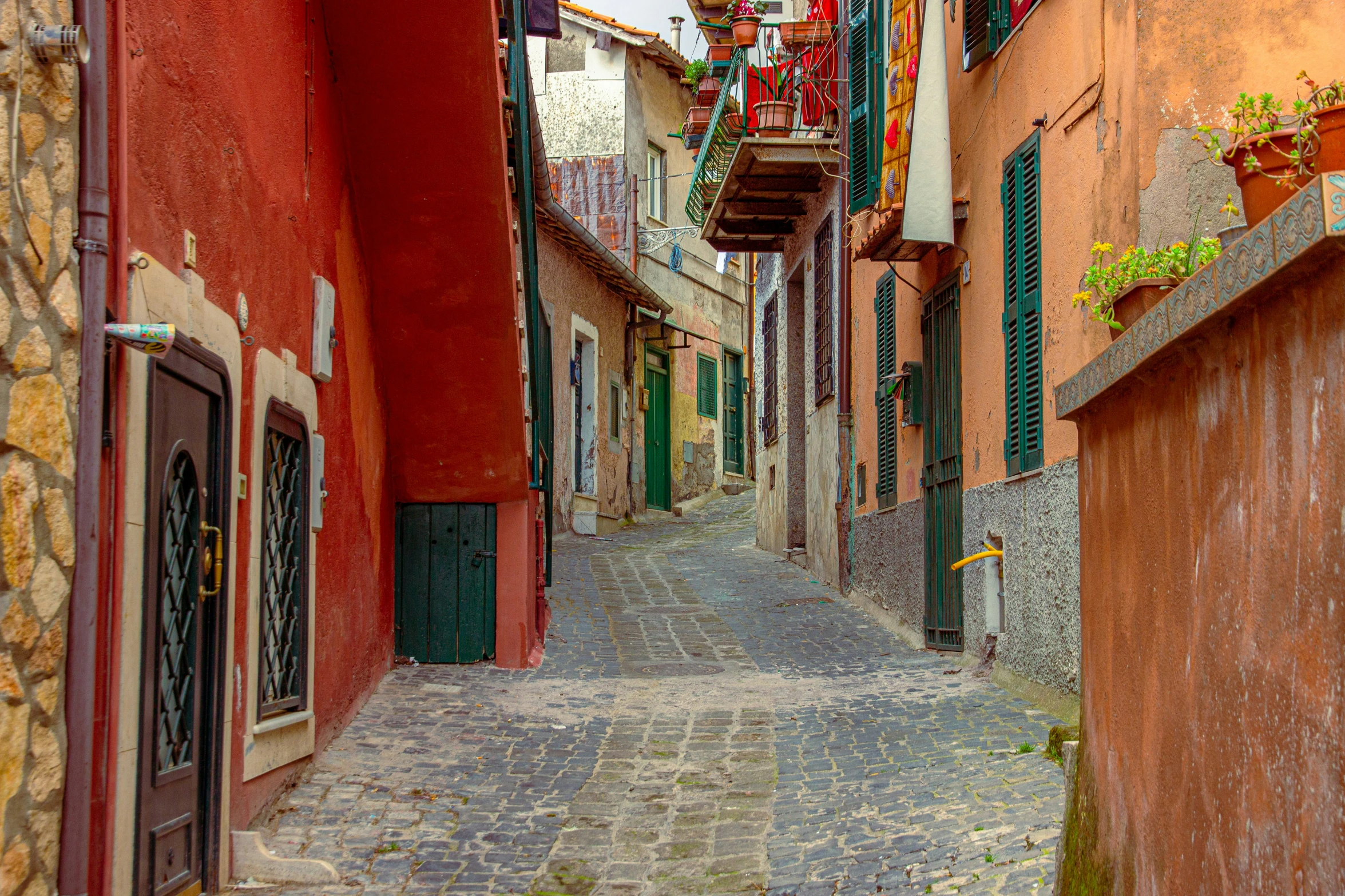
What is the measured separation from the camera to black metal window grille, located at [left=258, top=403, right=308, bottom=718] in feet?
19.5

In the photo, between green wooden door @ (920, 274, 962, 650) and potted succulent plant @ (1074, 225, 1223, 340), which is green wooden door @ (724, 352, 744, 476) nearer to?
green wooden door @ (920, 274, 962, 650)

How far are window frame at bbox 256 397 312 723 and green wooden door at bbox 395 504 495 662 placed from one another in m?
2.72

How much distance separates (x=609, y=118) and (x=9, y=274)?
746 inches

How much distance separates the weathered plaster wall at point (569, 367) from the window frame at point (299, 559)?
9.27 m

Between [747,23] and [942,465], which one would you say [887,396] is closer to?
[942,465]

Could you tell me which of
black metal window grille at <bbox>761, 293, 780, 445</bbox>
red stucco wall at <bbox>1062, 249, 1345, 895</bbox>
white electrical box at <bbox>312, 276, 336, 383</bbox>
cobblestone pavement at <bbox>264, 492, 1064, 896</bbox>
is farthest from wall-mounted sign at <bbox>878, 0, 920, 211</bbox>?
black metal window grille at <bbox>761, 293, 780, 445</bbox>

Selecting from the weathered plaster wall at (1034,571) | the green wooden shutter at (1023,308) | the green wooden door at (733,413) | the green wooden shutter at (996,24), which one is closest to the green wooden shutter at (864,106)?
the green wooden shutter at (996,24)

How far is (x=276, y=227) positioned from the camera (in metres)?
6.15

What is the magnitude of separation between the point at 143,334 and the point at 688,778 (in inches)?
150

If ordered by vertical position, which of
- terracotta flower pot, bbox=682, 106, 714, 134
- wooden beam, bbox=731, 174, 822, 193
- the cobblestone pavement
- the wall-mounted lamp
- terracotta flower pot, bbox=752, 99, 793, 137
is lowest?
the cobblestone pavement

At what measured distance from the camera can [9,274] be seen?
327 centimetres

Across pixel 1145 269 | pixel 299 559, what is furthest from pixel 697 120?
pixel 1145 269

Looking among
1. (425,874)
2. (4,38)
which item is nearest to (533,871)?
(425,874)

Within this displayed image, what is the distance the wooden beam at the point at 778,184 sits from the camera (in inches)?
539
